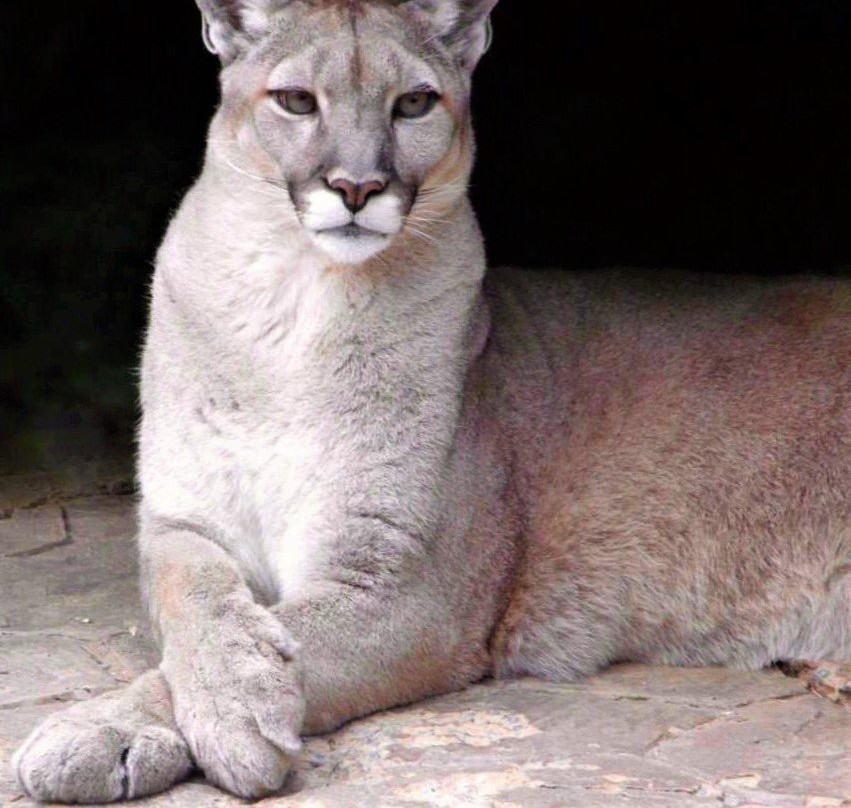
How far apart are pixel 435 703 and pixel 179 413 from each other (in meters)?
0.89

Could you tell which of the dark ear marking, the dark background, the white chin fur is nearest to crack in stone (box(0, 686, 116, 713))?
the white chin fur

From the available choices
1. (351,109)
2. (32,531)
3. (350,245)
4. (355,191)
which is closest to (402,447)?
(350,245)

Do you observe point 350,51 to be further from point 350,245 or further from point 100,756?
point 100,756

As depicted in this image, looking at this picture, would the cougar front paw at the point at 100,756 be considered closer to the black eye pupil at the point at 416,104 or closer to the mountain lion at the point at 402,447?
the mountain lion at the point at 402,447

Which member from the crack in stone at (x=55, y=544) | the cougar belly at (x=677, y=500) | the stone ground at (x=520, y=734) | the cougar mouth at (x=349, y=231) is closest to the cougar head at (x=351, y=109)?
the cougar mouth at (x=349, y=231)

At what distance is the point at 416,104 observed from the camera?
3545mm

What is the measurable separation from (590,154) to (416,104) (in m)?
3.64

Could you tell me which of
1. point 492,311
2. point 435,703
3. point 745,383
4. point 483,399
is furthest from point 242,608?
point 745,383

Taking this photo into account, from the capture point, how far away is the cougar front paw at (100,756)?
9.43ft

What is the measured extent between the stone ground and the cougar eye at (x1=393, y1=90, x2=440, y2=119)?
1.31 metres

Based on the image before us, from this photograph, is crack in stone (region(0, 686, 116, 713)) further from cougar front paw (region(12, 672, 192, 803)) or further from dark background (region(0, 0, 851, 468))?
dark background (region(0, 0, 851, 468))

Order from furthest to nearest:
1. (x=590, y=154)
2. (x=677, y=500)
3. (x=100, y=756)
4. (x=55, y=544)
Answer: (x=590, y=154) < (x=55, y=544) < (x=677, y=500) < (x=100, y=756)

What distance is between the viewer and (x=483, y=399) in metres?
3.80

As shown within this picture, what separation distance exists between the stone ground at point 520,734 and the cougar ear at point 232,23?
4.68 feet
